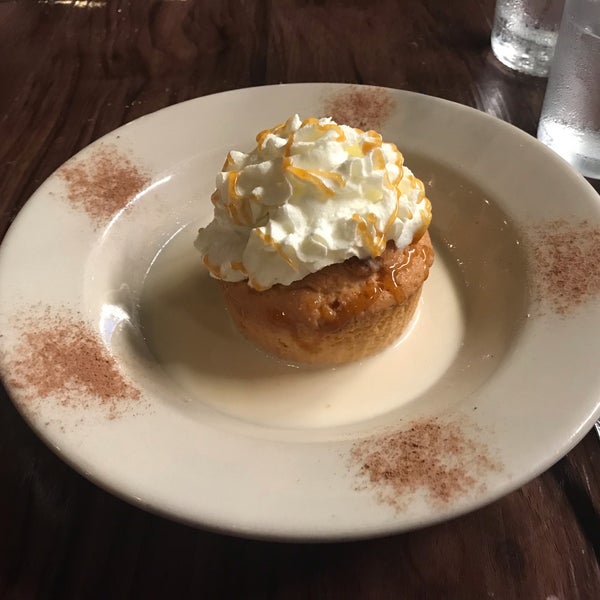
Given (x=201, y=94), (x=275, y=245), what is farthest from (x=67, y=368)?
(x=201, y=94)

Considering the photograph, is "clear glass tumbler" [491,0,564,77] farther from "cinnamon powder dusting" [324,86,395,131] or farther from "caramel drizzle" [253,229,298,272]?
"caramel drizzle" [253,229,298,272]

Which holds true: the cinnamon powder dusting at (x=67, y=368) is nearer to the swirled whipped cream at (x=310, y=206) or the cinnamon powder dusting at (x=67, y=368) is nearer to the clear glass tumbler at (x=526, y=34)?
the swirled whipped cream at (x=310, y=206)

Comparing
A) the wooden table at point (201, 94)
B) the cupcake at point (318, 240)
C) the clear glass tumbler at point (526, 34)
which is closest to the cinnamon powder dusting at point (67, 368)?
the wooden table at point (201, 94)

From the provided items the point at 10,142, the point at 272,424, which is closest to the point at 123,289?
the point at 272,424

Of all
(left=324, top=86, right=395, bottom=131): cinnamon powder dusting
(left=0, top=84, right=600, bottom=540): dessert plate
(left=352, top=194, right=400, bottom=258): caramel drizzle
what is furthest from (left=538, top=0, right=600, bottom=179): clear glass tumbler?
(left=352, top=194, right=400, bottom=258): caramel drizzle

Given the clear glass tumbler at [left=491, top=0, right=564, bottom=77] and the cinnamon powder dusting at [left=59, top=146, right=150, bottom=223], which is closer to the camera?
the cinnamon powder dusting at [left=59, top=146, right=150, bottom=223]

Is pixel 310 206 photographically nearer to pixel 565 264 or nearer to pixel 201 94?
pixel 565 264
